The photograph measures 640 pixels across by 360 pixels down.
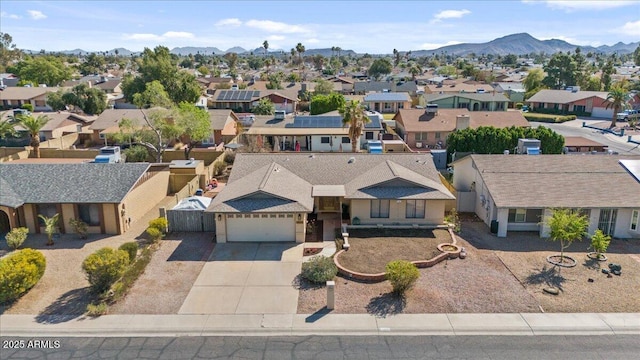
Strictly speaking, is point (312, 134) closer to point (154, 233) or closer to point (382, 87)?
point (154, 233)

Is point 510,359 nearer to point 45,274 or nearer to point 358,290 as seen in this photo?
point 358,290

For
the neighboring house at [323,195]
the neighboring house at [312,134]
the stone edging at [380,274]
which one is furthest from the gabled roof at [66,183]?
the neighboring house at [312,134]

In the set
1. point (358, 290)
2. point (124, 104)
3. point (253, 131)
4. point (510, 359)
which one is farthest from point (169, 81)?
point (510, 359)

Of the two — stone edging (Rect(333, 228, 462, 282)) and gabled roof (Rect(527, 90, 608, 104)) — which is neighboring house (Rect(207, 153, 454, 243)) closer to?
stone edging (Rect(333, 228, 462, 282))

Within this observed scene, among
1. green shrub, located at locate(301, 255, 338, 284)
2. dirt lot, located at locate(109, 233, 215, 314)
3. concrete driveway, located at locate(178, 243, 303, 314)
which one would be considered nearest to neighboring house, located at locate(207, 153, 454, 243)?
concrete driveway, located at locate(178, 243, 303, 314)

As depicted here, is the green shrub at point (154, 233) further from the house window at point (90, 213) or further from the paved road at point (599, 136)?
the paved road at point (599, 136)
